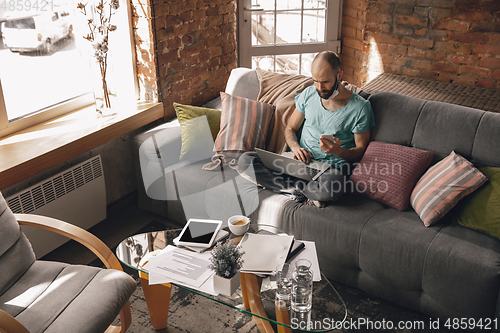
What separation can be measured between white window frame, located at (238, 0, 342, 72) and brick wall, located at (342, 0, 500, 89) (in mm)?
189

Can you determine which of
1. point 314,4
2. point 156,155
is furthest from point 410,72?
point 156,155

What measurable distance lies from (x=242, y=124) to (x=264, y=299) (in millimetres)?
1373

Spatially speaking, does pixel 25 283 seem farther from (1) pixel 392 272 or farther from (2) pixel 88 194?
(1) pixel 392 272

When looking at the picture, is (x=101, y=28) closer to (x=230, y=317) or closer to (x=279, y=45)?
(x=279, y=45)

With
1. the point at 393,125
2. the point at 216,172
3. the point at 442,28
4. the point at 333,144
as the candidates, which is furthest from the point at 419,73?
the point at 216,172

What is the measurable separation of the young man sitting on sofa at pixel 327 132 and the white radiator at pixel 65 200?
3.24ft

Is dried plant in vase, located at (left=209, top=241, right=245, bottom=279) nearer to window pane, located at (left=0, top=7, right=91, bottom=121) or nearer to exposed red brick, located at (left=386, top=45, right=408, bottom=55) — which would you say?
window pane, located at (left=0, top=7, right=91, bottom=121)

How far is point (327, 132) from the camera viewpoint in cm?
262

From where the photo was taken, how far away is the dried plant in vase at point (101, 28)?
9.40ft

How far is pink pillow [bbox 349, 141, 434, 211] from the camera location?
2387mm

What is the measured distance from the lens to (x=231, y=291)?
1.75 metres

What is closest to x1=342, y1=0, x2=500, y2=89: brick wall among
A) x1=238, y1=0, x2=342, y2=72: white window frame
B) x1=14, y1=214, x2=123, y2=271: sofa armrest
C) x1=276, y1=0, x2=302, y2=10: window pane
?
x1=238, y1=0, x2=342, y2=72: white window frame

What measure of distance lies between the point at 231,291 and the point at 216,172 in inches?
46.4

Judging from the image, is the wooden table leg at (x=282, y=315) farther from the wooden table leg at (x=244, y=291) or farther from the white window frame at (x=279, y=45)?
the white window frame at (x=279, y=45)
